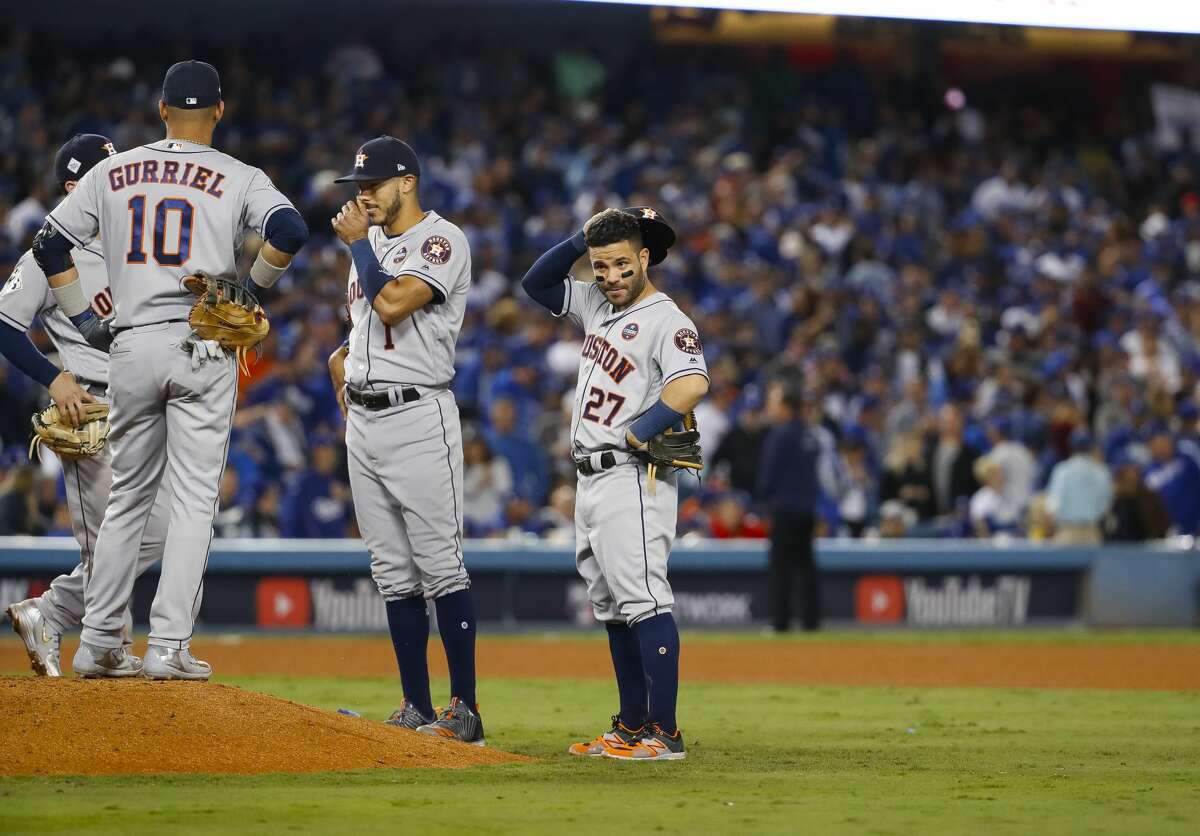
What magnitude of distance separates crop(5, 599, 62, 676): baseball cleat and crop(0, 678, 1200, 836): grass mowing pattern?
1.56 m

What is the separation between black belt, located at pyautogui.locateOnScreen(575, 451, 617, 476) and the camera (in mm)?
6348

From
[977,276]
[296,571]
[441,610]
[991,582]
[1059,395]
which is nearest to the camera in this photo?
[441,610]

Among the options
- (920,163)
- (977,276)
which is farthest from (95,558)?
(920,163)

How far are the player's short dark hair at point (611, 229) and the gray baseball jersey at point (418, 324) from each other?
53 centimetres

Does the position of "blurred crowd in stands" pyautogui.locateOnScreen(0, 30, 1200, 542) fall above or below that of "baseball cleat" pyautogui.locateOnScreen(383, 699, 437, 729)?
above

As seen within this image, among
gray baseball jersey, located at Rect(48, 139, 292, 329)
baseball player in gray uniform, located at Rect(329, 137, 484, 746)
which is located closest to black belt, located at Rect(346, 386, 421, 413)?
baseball player in gray uniform, located at Rect(329, 137, 484, 746)

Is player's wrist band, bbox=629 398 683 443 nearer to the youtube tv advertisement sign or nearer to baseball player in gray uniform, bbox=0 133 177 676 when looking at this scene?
baseball player in gray uniform, bbox=0 133 177 676

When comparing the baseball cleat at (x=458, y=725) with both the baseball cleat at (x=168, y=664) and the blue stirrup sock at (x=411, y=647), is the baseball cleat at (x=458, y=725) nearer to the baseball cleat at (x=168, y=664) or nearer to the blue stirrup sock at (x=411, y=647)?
the blue stirrup sock at (x=411, y=647)

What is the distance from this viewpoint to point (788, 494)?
1347 cm

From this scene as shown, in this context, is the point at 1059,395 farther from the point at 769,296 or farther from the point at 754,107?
the point at 754,107

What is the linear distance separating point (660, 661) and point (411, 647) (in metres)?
1.10

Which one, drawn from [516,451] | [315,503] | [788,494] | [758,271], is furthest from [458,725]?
[758,271]

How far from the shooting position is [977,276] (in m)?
20.3

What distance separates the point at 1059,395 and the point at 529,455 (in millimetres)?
6017
